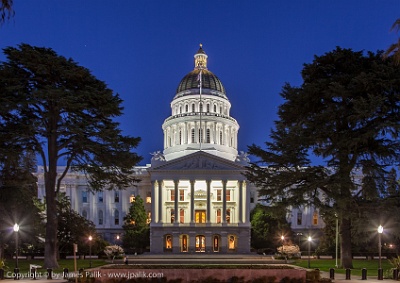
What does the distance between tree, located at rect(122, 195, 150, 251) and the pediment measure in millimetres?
9997

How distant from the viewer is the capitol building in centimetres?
8588

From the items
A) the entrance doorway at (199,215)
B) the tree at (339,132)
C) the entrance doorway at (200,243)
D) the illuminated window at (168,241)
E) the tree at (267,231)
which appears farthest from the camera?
the entrance doorway at (199,215)

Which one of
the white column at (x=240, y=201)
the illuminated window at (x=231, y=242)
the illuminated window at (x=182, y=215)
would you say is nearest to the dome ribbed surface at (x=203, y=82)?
the illuminated window at (x=182, y=215)

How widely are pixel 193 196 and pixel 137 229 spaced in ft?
38.8

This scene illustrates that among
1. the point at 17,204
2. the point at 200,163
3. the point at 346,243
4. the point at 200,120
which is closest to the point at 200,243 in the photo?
the point at 200,163

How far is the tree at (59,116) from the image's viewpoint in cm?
4456

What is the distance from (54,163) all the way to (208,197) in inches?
1622

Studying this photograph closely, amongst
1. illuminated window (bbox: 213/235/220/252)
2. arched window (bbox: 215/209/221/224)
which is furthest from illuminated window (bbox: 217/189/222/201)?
illuminated window (bbox: 213/235/220/252)

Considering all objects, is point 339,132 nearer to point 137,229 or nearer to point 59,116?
point 59,116

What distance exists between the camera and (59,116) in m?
47.8

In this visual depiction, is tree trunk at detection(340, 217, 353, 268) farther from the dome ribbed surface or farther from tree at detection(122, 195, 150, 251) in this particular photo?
the dome ribbed surface

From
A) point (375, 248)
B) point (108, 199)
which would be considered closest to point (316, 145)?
point (375, 248)

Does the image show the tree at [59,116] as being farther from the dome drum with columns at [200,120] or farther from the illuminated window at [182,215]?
the dome drum with columns at [200,120]

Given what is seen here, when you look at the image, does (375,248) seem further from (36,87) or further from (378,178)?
(36,87)
